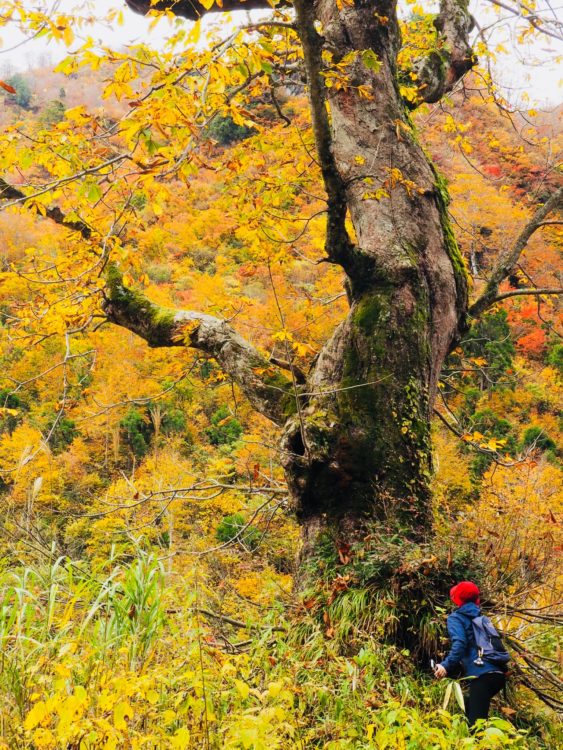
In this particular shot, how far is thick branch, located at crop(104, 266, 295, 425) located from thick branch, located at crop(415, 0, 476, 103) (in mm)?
2822

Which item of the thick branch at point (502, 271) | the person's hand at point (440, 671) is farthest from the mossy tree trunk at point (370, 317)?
the person's hand at point (440, 671)

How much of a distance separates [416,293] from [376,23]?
2183mm

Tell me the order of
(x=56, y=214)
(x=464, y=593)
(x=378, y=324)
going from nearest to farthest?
(x=464, y=593)
(x=378, y=324)
(x=56, y=214)

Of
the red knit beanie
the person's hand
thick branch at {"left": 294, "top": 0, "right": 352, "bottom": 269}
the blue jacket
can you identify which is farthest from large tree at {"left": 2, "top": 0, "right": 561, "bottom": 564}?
the person's hand

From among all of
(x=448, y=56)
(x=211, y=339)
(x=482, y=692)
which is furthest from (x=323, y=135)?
(x=482, y=692)

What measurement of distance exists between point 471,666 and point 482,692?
0.19 meters

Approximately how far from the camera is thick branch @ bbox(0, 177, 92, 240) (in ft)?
12.5

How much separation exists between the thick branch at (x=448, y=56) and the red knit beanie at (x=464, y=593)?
4064 mm

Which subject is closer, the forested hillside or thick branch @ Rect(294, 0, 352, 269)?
the forested hillside

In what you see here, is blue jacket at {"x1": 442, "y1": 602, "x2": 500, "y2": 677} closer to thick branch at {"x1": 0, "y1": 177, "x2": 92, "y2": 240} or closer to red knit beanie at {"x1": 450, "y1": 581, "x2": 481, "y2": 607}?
red knit beanie at {"x1": 450, "y1": 581, "x2": 481, "y2": 607}

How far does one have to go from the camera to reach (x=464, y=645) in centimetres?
271

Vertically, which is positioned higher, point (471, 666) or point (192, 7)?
point (192, 7)

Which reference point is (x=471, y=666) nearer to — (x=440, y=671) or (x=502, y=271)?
(x=440, y=671)

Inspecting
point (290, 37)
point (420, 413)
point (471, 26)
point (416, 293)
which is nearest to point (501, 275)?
point (416, 293)
